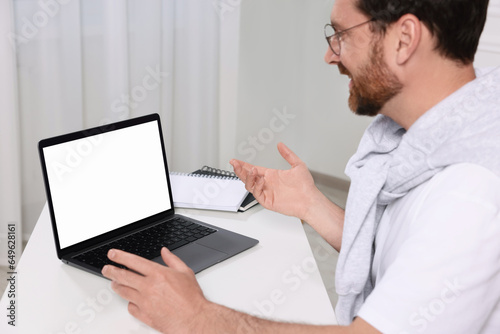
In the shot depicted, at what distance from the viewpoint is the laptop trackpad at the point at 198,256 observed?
1.17m

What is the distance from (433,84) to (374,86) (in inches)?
4.3

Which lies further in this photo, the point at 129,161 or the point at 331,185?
the point at 331,185

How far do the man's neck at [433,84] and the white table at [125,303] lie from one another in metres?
0.39

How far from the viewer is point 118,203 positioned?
1.27m

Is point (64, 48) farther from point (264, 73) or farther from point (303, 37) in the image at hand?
point (303, 37)

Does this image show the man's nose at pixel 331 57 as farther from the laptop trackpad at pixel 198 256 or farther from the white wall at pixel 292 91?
the white wall at pixel 292 91

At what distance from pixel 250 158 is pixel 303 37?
2.40 ft

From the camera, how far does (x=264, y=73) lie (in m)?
3.12

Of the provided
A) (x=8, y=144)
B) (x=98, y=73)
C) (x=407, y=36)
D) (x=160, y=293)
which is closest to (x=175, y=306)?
(x=160, y=293)

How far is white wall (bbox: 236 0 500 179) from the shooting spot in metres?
3.03

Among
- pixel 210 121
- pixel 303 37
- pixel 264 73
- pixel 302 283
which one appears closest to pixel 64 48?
pixel 210 121

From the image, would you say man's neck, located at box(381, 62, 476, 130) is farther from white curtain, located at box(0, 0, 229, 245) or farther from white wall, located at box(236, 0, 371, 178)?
white wall, located at box(236, 0, 371, 178)

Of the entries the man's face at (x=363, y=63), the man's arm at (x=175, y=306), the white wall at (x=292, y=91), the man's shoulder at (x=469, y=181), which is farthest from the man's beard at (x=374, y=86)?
the white wall at (x=292, y=91)

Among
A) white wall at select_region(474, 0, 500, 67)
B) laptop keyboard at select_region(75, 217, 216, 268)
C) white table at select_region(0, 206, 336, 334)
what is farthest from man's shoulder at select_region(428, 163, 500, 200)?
white wall at select_region(474, 0, 500, 67)
